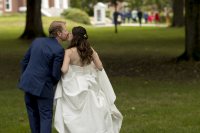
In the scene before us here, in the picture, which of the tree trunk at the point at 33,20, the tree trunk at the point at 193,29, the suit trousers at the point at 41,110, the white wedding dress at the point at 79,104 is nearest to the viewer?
the white wedding dress at the point at 79,104

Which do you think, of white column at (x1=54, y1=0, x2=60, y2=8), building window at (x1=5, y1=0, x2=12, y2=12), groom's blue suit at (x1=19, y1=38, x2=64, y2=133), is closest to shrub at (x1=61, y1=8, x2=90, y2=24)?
building window at (x1=5, y1=0, x2=12, y2=12)

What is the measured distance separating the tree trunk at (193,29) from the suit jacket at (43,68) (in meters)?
11.9

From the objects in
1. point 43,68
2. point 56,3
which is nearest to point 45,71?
point 43,68

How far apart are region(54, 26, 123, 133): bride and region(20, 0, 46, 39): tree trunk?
26818mm

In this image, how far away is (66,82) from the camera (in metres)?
7.82

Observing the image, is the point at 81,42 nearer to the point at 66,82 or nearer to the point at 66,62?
the point at 66,62

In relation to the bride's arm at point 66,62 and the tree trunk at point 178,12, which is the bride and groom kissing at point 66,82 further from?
the tree trunk at point 178,12

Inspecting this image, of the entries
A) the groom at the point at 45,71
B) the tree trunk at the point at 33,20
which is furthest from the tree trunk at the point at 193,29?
the tree trunk at the point at 33,20

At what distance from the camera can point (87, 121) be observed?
25.7 ft

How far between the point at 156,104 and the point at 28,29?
77.0 ft

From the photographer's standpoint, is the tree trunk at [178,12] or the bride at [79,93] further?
the tree trunk at [178,12]

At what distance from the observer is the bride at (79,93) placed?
775cm

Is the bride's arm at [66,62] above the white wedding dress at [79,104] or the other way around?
above

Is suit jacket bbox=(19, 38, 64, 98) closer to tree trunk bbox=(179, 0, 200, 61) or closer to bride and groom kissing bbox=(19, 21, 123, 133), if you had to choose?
bride and groom kissing bbox=(19, 21, 123, 133)
